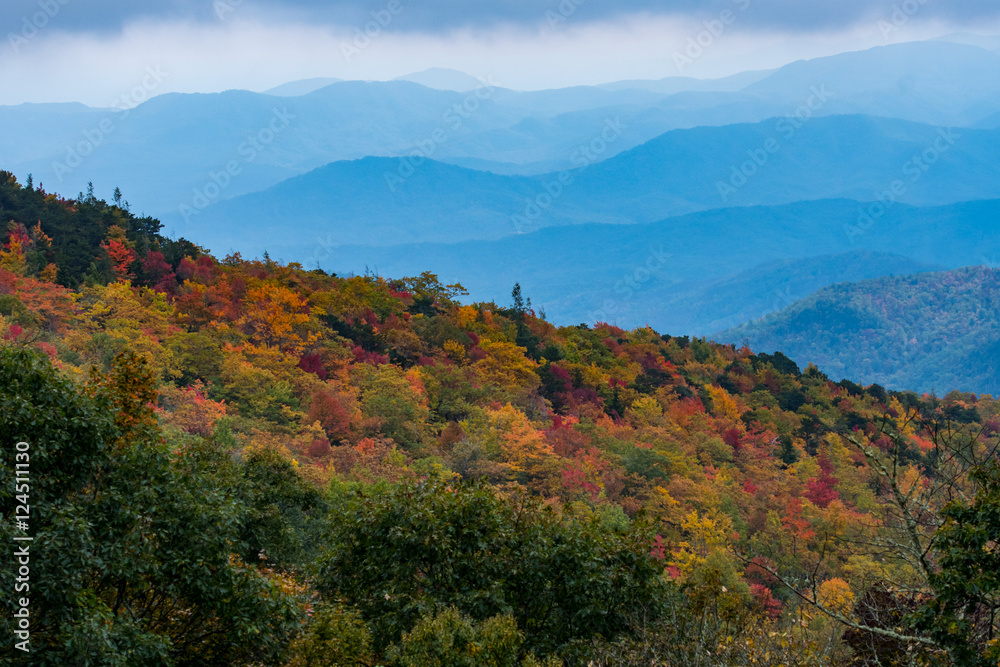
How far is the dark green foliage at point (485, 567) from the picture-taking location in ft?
43.2

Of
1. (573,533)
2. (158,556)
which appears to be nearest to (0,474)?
(158,556)

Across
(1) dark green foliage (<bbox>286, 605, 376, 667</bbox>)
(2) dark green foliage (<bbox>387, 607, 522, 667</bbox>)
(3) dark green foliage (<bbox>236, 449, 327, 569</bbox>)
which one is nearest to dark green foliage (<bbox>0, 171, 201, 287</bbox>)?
(3) dark green foliage (<bbox>236, 449, 327, 569</bbox>)

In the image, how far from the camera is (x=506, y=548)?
13789 millimetres

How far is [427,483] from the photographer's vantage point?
14.8 metres

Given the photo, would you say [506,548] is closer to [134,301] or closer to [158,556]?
[158,556]

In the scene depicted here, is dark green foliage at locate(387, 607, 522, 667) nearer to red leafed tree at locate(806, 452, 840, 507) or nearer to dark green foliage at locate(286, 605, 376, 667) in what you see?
dark green foliage at locate(286, 605, 376, 667)

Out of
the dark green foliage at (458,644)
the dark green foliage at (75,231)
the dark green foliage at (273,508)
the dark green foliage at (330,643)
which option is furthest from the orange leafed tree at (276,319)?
the dark green foliage at (458,644)

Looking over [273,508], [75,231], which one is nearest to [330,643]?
[273,508]

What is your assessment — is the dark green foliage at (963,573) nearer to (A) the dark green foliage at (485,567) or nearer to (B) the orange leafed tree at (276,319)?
(A) the dark green foliage at (485,567)

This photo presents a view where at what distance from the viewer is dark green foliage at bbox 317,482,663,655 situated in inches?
519

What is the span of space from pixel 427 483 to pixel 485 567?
6.90 ft

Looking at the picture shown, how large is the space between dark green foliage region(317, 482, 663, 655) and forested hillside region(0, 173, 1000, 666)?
53 millimetres

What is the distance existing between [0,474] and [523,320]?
227ft

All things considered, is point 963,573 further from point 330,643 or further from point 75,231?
point 75,231
